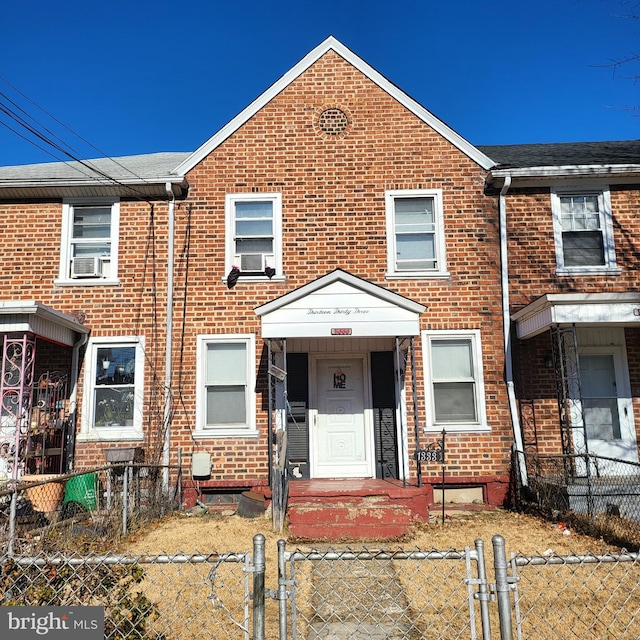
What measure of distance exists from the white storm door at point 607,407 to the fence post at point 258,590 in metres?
9.11

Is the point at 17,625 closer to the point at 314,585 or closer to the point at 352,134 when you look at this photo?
the point at 314,585

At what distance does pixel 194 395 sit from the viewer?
36.2ft

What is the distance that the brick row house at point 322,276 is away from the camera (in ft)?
35.6

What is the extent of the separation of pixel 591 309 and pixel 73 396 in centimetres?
913

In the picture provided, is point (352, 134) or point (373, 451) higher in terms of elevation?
point (352, 134)

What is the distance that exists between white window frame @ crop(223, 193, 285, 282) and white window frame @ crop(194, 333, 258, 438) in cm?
115

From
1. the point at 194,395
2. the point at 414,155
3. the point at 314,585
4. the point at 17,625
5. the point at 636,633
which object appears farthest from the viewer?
the point at 414,155

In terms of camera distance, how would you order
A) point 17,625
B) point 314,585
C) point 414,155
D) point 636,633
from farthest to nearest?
point 414,155 < point 314,585 < point 636,633 < point 17,625

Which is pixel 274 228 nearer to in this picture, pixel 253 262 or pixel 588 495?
pixel 253 262

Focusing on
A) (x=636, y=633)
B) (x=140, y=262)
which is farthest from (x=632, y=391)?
(x=140, y=262)

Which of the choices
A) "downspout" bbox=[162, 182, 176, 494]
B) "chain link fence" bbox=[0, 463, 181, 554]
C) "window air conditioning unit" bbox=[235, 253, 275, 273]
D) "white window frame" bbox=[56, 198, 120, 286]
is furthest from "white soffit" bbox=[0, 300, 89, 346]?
"window air conditioning unit" bbox=[235, 253, 275, 273]

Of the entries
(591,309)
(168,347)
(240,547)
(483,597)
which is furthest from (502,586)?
(168,347)

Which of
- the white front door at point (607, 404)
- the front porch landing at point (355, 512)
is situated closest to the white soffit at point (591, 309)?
the white front door at point (607, 404)

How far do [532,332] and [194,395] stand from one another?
6129mm
